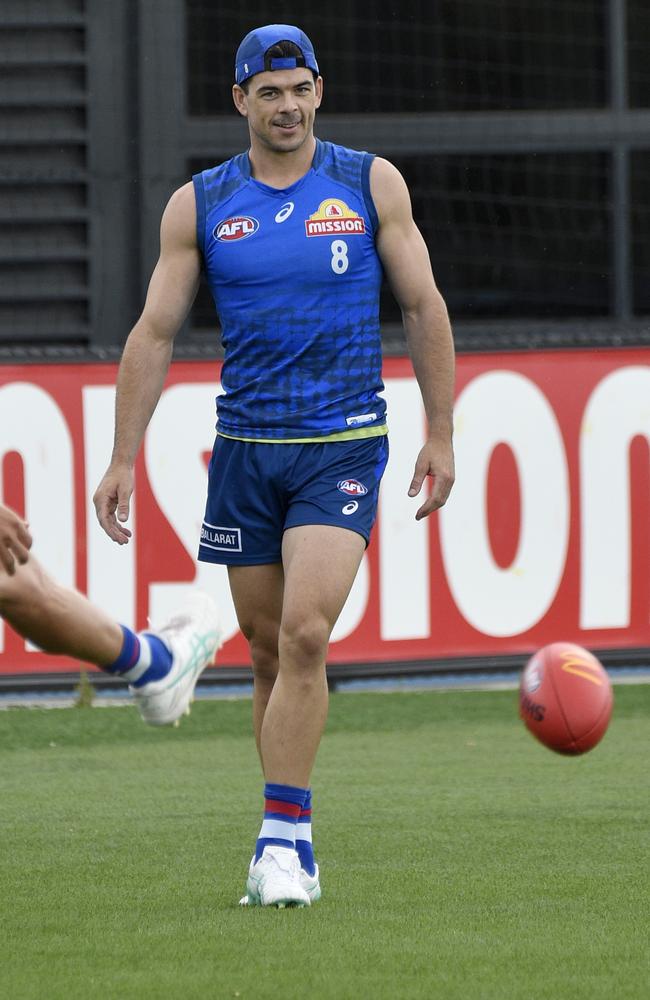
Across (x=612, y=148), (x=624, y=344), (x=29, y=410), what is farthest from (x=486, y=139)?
(x=29, y=410)

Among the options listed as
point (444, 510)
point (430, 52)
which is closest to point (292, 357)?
point (444, 510)

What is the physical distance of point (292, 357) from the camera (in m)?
5.21

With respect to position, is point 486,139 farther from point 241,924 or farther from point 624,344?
point 241,924

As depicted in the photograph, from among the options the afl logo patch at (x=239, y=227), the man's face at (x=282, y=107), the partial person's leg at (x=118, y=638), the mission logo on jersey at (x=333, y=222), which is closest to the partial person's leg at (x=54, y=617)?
the partial person's leg at (x=118, y=638)

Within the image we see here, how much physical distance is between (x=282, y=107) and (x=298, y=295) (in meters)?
0.51

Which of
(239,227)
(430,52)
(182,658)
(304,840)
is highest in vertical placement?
Answer: (430,52)

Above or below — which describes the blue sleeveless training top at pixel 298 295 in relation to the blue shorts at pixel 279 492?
above

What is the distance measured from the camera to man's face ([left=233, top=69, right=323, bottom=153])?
5.20m

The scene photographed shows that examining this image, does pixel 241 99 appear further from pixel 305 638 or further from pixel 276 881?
pixel 276 881

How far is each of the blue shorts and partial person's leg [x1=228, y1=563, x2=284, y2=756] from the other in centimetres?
4

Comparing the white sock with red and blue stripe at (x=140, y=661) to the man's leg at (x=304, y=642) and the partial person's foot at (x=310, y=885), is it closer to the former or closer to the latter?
the man's leg at (x=304, y=642)

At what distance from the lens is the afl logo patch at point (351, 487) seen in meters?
5.20

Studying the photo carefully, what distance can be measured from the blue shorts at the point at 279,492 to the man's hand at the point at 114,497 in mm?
234

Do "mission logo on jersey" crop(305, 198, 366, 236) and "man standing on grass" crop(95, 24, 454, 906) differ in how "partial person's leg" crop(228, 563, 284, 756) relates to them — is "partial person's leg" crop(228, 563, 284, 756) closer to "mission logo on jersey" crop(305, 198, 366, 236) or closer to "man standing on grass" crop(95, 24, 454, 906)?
"man standing on grass" crop(95, 24, 454, 906)
